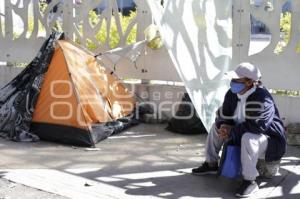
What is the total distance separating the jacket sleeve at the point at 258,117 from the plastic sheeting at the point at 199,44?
1071mm

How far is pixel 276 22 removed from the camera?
5.67m

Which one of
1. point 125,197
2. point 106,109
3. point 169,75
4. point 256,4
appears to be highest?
point 256,4

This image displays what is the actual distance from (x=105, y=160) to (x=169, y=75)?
204 cm

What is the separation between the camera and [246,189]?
4109mm

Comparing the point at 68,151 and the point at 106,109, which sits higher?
the point at 106,109

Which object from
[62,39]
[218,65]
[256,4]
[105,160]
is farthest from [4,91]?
[256,4]

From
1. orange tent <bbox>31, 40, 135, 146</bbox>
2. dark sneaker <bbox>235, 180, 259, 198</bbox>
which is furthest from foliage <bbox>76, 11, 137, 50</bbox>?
dark sneaker <bbox>235, 180, 259, 198</bbox>

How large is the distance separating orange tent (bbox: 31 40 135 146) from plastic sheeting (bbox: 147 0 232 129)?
1.40 m

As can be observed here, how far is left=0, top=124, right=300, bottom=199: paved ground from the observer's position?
420 centimetres

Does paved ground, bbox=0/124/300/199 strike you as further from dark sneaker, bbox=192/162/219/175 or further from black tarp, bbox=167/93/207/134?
black tarp, bbox=167/93/207/134

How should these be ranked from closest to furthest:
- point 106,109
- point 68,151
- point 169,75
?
point 68,151 < point 106,109 < point 169,75

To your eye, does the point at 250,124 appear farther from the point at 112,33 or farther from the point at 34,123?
the point at 112,33

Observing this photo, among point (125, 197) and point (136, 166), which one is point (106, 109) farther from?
point (125, 197)

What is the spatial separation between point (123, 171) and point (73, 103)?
139cm
